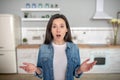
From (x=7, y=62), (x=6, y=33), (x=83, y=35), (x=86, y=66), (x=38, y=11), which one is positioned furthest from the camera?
(x=83, y=35)

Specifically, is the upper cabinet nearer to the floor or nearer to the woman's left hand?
the floor

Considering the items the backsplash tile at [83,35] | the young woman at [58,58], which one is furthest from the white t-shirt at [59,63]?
the backsplash tile at [83,35]

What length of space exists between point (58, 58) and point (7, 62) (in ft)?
8.79

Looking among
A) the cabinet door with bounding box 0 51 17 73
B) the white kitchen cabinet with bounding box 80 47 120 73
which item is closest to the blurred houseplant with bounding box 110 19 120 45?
the white kitchen cabinet with bounding box 80 47 120 73

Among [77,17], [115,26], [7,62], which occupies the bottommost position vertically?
[7,62]

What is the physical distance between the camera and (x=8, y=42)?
3.49 meters

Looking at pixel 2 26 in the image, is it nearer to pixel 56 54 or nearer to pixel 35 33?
pixel 35 33

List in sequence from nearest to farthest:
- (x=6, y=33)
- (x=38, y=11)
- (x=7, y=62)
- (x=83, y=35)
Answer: (x=6, y=33) < (x=7, y=62) < (x=38, y=11) < (x=83, y=35)

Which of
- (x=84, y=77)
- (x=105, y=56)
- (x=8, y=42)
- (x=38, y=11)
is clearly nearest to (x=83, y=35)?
(x=105, y=56)

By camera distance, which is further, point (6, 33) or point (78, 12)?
point (78, 12)

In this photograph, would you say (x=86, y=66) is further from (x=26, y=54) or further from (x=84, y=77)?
(x=26, y=54)

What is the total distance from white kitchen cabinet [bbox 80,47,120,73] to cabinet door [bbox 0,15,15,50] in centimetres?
162

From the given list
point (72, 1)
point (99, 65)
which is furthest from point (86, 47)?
point (72, 1)

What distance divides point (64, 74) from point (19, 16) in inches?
122
